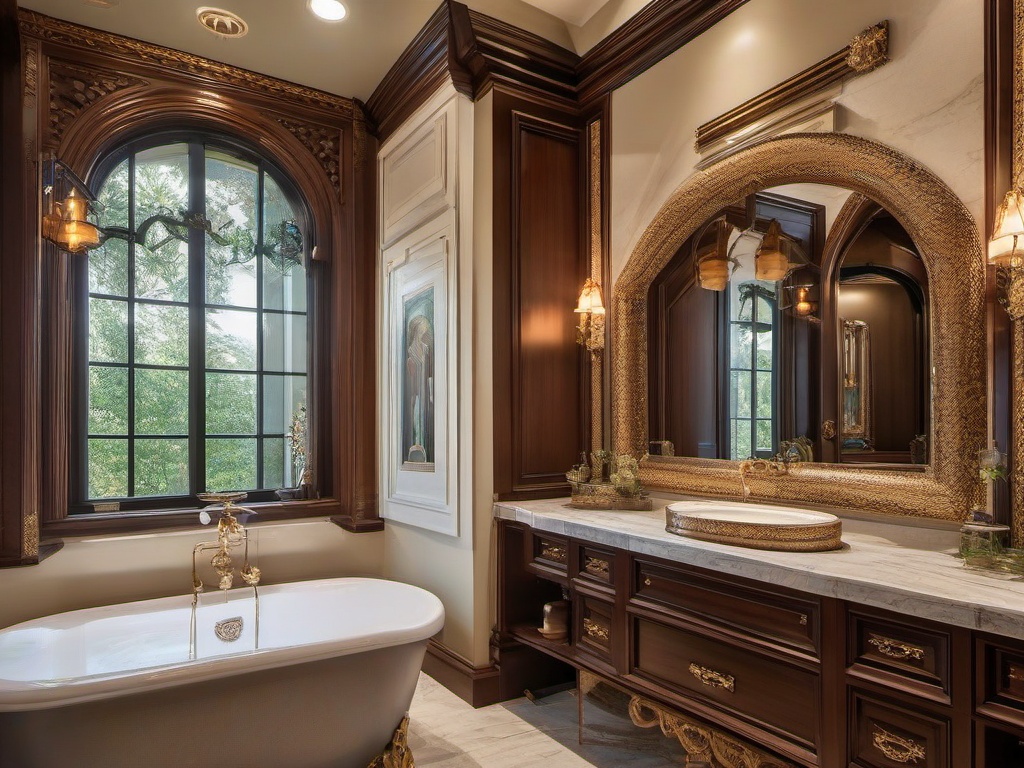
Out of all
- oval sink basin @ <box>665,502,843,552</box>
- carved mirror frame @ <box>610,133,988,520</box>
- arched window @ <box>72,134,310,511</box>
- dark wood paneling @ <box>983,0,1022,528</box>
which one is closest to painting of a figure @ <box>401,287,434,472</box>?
arched window @ <box>72,134,310,511</box>

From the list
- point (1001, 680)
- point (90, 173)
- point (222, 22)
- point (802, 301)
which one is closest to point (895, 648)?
point (1001, 680)

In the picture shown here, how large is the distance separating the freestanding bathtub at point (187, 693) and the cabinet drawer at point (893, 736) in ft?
3.90

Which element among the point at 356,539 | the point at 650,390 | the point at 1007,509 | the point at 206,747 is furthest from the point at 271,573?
the point at 1007,509

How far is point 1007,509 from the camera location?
5.02 feet

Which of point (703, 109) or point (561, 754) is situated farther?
point (703, 109)

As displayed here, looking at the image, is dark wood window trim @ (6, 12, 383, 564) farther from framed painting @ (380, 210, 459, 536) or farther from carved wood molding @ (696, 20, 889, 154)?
carved wood molding @ (696, 20, 889, 154)

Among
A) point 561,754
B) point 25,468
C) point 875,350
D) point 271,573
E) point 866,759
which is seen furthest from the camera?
point 271,573

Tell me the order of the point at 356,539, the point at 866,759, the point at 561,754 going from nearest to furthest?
the point at 866,759, the point at 561,754, the point at 356,539

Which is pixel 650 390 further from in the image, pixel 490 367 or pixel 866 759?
pixel 866 759

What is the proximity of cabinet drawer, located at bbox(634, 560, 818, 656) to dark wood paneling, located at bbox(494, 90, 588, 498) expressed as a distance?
865 millimetres

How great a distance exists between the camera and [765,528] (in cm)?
166

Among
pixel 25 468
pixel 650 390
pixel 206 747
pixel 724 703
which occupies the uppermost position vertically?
pixel 650 390

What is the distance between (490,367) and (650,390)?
0.64 meters

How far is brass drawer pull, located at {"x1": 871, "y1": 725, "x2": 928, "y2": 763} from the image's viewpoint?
1278 mm
